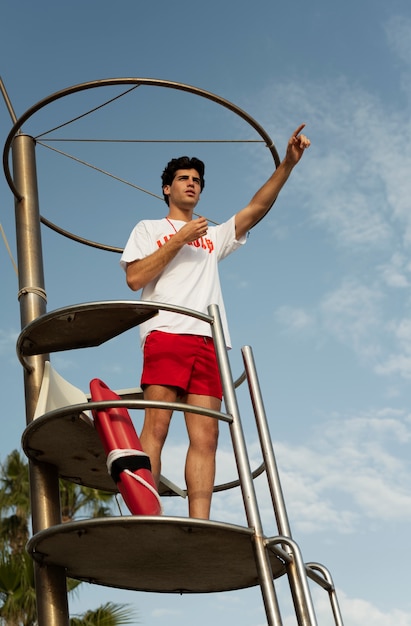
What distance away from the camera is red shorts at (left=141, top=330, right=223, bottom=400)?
5.35 meters

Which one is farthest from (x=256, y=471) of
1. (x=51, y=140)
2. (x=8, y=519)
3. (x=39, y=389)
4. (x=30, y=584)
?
(x=8, y=519)

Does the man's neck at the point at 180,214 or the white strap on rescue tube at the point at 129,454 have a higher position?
the man's neck at the point at 180,214

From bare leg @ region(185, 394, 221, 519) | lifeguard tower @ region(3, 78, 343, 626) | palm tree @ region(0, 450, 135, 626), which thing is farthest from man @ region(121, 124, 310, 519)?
palm tree @ region(0, 450, 135, 626)

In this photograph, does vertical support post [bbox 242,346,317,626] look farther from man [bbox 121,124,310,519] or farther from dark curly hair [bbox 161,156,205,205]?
dark curly hair [bbox 161,156,205,205]

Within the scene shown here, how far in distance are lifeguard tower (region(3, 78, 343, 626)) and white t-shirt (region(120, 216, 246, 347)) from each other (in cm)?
A: 43

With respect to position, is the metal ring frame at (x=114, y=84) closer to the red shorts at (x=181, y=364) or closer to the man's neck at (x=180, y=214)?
the man's neck at (x=180, y=214)

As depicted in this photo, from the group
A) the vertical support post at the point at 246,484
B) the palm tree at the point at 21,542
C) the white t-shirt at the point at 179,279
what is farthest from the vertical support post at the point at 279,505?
the palm tree at the point at 21,542

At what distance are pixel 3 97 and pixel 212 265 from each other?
6.62 ft

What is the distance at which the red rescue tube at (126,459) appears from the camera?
14.9 ft

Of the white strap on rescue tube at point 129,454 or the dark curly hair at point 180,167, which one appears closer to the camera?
the white strap on rescue tube at point 129,454

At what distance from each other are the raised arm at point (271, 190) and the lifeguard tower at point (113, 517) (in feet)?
2.74

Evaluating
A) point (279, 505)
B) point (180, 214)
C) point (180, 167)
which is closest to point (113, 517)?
point (279, 505)

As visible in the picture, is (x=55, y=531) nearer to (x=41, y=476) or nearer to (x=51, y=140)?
(x=41, y=476)

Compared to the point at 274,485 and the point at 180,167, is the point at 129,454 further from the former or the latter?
the point at 180,167
